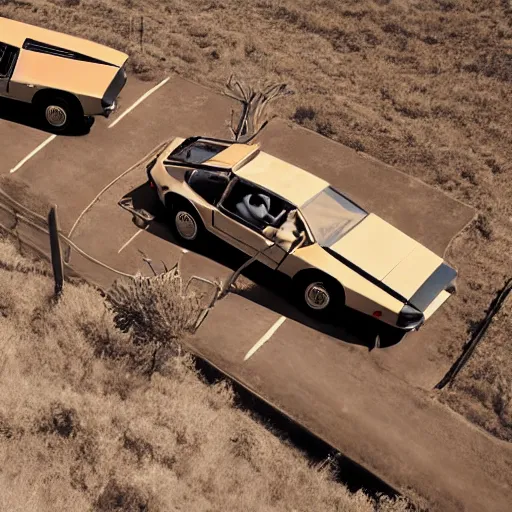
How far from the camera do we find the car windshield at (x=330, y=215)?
11.5m

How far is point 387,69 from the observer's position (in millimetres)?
18484

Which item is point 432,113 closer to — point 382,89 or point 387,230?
point 382,89

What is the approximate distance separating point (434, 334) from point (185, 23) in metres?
11.3

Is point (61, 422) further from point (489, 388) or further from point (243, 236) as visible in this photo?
point (489, 388)

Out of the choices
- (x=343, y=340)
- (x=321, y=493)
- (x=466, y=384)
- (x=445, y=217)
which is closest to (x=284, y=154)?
(x=445, y=217)

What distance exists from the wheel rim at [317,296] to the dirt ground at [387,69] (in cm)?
203

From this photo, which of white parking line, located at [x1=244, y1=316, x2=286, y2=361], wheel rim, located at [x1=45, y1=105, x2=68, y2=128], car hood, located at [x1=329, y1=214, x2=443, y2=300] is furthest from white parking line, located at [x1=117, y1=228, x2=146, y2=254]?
car hood, located at [x1=329, y1=214, x2=443, y2=300]

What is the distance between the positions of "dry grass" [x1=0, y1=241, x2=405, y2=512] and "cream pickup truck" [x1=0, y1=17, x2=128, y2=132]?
434cm

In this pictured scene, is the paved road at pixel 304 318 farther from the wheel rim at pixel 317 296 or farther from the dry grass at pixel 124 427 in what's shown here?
the dry grass at pixel 124 427

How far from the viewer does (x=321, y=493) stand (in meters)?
9.46

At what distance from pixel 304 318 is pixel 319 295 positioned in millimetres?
504

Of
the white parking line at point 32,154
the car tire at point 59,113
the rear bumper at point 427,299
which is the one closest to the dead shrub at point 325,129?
the car tire at point 59,113

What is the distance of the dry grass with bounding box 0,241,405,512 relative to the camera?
917cm

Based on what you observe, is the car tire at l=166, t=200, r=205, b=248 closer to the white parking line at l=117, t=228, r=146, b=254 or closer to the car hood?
the white parking line at l=117, t=228, r=146, b=254
